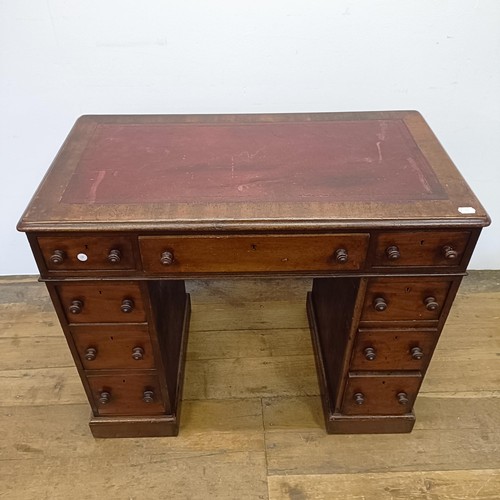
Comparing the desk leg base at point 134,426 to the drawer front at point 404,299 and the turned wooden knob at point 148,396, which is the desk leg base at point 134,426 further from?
the drawer front at point 404,299

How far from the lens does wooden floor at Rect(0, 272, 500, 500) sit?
1.37 meters

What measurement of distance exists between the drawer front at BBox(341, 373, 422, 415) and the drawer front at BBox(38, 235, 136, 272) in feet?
2.34

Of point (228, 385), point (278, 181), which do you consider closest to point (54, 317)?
point (228, 385)

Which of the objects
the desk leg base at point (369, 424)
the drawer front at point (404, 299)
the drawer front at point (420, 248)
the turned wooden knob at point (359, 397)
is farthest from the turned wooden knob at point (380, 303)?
the desk leg base at point (369, 424)

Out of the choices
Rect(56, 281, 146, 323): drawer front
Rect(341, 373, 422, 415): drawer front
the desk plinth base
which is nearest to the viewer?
Rect(56, 281, 146, 323): drawer front

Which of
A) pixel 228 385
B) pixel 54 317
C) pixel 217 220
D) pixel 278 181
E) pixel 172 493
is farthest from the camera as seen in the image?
pixel 54 317

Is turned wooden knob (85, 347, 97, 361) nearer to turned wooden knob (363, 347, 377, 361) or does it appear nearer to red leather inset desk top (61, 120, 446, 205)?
red leather inset desk top (61, 120, 446, 205)

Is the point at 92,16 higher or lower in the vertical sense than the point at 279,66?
higher

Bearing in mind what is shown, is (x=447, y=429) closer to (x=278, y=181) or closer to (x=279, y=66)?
(x=278, y=181)

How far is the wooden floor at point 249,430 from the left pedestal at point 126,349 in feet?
0.26

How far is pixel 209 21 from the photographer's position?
142cm

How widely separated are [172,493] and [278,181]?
914mm

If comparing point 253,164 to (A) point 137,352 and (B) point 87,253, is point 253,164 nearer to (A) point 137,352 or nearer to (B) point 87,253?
(B) point 87,253

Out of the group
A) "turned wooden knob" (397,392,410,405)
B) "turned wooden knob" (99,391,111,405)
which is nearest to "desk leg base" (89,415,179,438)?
"turned wooden knob" (99,391,111,405)
